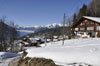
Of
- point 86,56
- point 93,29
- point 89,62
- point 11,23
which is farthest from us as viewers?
point 11,23

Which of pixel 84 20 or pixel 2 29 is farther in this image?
pixel 2 29

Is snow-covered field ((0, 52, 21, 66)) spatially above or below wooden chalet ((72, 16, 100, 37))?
below

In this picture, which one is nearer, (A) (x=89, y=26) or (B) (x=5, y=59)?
(B) (x=5, y=59)

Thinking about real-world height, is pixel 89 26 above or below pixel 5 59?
above

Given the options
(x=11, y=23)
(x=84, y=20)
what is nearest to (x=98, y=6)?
(x=84, y=20)

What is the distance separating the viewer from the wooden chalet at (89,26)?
33.1m

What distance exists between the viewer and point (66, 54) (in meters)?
8.78

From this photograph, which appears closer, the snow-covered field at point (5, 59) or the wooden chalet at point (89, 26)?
the snow-covered field at point (5, 59)

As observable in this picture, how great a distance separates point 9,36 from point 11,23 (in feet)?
23.1

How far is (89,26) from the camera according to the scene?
36.0 metres

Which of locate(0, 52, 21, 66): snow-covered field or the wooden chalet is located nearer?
locate(0, 52, 21, 66): snow-covered field

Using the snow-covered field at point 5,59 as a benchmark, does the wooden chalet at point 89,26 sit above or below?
above

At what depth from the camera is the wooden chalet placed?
109 ft

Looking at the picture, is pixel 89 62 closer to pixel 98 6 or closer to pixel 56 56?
pixel 56 56
